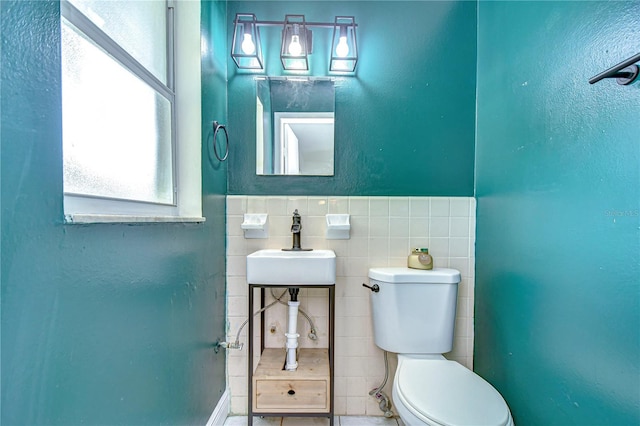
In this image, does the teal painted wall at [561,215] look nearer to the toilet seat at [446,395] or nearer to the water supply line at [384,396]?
the toilet seat at [446,395]

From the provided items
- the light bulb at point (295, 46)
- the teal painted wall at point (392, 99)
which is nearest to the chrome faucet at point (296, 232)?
the teal painted wall at point (392, 99)

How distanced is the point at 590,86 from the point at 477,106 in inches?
27.7

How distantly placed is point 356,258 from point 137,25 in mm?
1338

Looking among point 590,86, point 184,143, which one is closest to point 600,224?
point 590,86

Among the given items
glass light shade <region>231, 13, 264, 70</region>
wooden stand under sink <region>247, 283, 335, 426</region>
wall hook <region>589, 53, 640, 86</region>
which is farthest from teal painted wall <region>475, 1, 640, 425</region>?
glass light shade <region>231, 13, 264, 70</region>

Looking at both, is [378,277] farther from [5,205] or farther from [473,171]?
[5,205]

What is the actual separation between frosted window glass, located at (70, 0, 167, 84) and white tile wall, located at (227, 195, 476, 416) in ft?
2.32

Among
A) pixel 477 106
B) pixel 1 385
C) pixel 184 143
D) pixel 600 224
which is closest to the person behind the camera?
pixel 1 385

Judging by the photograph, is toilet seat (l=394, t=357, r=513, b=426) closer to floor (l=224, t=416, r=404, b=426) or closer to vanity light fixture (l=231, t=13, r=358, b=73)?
floor (l=224, t=416, r=404, b=426)

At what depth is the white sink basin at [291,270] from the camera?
129cm

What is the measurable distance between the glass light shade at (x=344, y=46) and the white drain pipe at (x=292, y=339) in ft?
4.07

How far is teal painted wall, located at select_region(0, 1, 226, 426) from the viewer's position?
477 millimetres

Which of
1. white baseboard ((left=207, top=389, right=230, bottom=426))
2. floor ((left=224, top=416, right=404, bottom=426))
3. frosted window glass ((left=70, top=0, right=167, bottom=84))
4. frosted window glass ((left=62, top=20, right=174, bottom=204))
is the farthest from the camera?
floor ((left=224, top=416, right=404, bottom=426))

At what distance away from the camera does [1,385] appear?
0.45m
